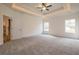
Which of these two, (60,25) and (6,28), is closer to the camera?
(6,28)

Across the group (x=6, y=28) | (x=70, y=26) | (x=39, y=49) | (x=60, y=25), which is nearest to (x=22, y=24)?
(x=6, y=28)

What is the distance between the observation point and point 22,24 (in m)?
8.35

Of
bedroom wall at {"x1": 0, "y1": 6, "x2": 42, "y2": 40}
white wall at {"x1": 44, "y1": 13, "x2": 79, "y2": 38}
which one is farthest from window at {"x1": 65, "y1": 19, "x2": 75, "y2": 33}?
bedroom wall at {"x1": 0, "y1": 6, "x2": 42, "y2": 40}

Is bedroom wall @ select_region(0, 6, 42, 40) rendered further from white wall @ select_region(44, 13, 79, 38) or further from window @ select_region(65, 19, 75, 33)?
window @ select_region(65, 19, 75, 33)

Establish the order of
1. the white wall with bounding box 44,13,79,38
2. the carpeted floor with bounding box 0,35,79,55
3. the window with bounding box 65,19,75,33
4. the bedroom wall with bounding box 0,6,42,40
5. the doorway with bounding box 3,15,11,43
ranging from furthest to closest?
the window with bounding box 65,19,75,33, the white wall with bounding box 44,13,79,38, the bedroom wall with bounding box 0,6,42,40, the doorway with bounding box 3,15,11,43, the carpeted floor with bounding box 0,35,79,55

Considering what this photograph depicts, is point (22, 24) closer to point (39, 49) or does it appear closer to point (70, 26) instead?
point (70, 26)

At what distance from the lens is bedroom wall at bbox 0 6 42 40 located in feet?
22.2

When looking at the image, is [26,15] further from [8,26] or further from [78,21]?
[78,21]

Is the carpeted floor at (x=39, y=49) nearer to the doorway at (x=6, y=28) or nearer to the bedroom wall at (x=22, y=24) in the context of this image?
the doorway at (x=6, y=28)

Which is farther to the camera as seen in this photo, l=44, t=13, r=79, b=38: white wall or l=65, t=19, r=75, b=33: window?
l=65, t=19, r=75, b=33: window

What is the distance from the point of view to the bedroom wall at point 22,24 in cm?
677

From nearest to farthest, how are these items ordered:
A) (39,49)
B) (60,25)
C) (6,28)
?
(39,49), (6,28), (60,25)

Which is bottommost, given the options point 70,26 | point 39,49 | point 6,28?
point 39,49

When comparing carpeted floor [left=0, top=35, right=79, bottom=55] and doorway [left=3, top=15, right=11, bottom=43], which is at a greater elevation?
doorway [left=3, top=15, right=11, bottom=43]
